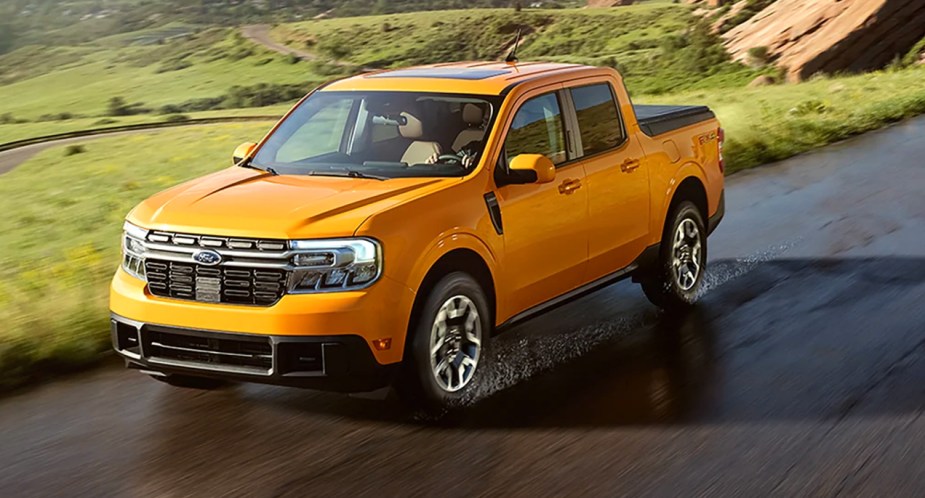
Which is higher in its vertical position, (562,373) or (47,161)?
→ (562,373)

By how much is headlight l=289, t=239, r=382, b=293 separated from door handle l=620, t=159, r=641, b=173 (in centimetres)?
244

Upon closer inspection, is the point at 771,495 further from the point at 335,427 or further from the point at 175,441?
the point at 175,441

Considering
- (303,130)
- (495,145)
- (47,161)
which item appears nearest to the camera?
(495,145)

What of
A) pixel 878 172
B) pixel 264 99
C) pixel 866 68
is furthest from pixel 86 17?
pixel 878 172

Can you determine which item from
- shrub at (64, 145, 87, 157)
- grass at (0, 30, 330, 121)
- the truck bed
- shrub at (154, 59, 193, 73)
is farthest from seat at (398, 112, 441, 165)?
shrub at (154, 59, 193, 73)

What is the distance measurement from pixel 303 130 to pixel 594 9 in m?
105

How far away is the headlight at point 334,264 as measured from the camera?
5.49 m

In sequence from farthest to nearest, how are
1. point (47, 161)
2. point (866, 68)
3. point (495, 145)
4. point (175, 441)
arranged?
point (866, 68) < point (47, 161) < point (495, 145) < point (175, 441)

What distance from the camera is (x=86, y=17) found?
111125 mm

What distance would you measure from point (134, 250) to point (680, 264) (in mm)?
3884

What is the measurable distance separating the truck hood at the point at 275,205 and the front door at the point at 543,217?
1.77 feet

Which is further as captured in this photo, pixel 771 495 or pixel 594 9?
pixel 594 9

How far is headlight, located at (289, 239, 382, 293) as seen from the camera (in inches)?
216

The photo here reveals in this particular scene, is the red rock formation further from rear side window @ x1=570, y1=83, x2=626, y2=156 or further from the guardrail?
rear side window @ x1=570, y1=83, x2=626, y2=156
